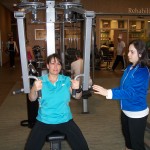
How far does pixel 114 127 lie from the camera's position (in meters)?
3.77

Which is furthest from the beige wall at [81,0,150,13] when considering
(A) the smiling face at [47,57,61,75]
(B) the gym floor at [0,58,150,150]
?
(A) the smiling face at [47,57,61,75]

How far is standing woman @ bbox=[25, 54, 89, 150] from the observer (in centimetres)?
212

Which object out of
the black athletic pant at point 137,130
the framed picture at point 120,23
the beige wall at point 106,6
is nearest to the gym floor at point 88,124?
the black athletic pant at point 137,130

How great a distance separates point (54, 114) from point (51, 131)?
0.15 meters

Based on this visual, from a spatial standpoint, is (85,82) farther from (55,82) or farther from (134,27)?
(134,27)

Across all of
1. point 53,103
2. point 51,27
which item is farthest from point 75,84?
point 51,27

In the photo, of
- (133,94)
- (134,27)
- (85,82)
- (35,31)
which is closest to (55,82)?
(85,82)

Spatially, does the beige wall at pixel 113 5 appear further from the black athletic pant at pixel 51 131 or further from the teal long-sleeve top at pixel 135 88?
the black athletic pant at pixel 51 131

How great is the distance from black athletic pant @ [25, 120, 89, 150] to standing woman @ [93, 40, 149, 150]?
15.8 inches

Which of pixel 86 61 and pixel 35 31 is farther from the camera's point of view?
pixel 35 31

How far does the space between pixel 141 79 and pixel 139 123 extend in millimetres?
405

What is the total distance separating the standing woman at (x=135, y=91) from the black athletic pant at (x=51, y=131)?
1.32 feet

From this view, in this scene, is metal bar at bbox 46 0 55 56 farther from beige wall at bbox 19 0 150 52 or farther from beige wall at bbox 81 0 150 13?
beige wall at bbox 81 0 150 13

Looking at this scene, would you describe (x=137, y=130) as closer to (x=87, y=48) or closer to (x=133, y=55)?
(x=133, y=55)
